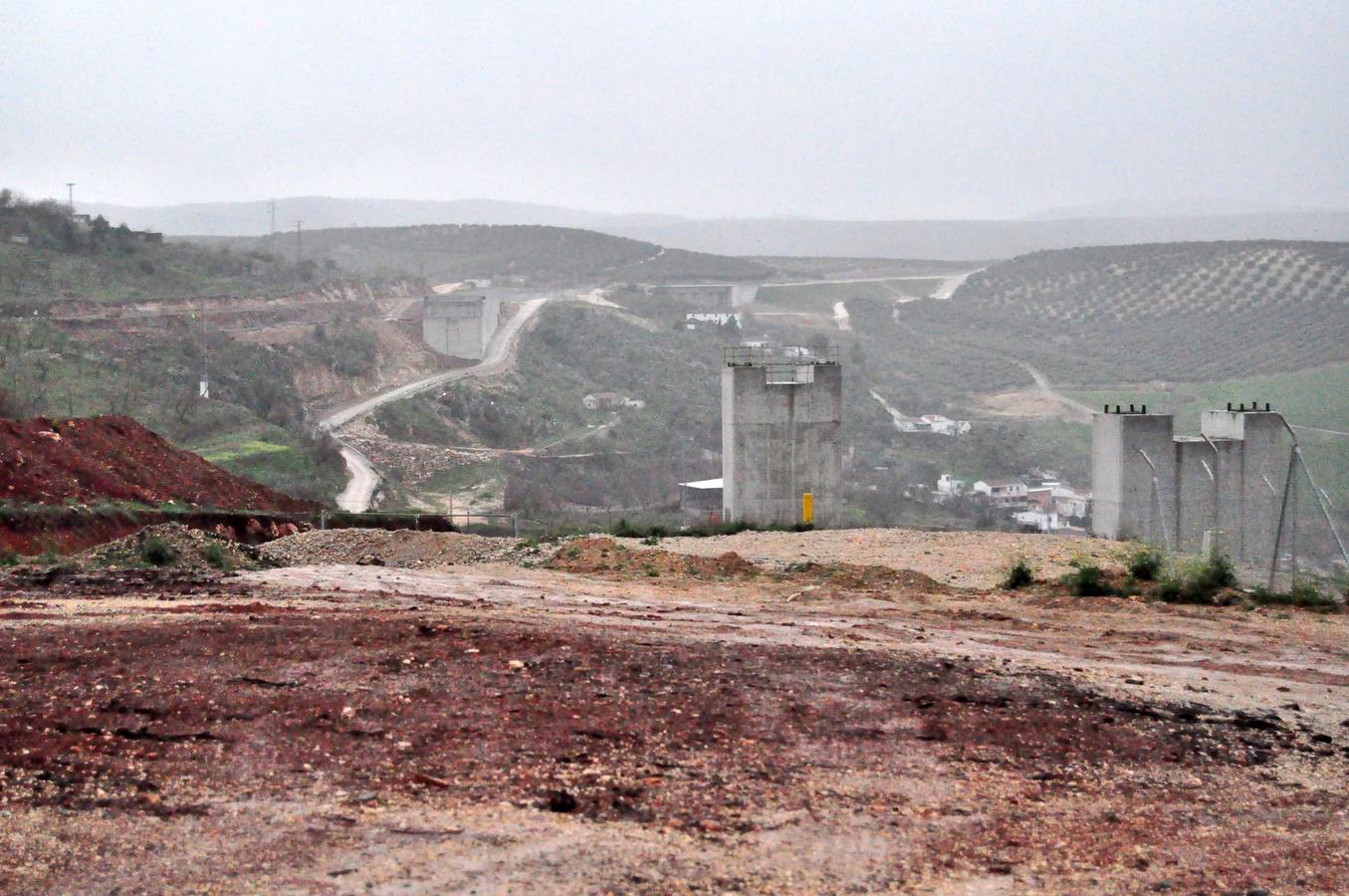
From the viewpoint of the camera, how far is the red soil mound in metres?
22.2

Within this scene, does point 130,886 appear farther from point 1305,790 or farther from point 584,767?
point 1305,790

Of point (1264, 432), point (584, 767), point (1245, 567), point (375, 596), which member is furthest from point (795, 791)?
point (1264, 432)

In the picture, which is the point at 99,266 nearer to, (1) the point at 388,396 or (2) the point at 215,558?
(1) the point at 388,396

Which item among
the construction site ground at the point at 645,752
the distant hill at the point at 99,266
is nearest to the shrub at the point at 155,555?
the construction site ground at the point at 645,752

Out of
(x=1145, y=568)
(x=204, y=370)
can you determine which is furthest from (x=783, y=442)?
(x=204, y=370)

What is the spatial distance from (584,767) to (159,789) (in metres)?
2.35

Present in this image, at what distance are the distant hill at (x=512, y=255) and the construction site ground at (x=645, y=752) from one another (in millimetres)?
102080

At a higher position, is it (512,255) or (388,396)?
(512,255)

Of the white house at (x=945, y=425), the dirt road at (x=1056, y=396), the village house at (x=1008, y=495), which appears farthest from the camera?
the dirt road at (x=1056, y=396)

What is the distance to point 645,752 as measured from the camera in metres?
8.27

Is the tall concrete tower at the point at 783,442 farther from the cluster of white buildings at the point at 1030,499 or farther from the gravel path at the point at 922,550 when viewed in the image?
the cluster of white buildings at the point at 1030,499

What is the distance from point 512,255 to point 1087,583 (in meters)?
112

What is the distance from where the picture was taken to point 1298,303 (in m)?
85.2

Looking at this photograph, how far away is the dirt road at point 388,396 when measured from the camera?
42550 millimetres
